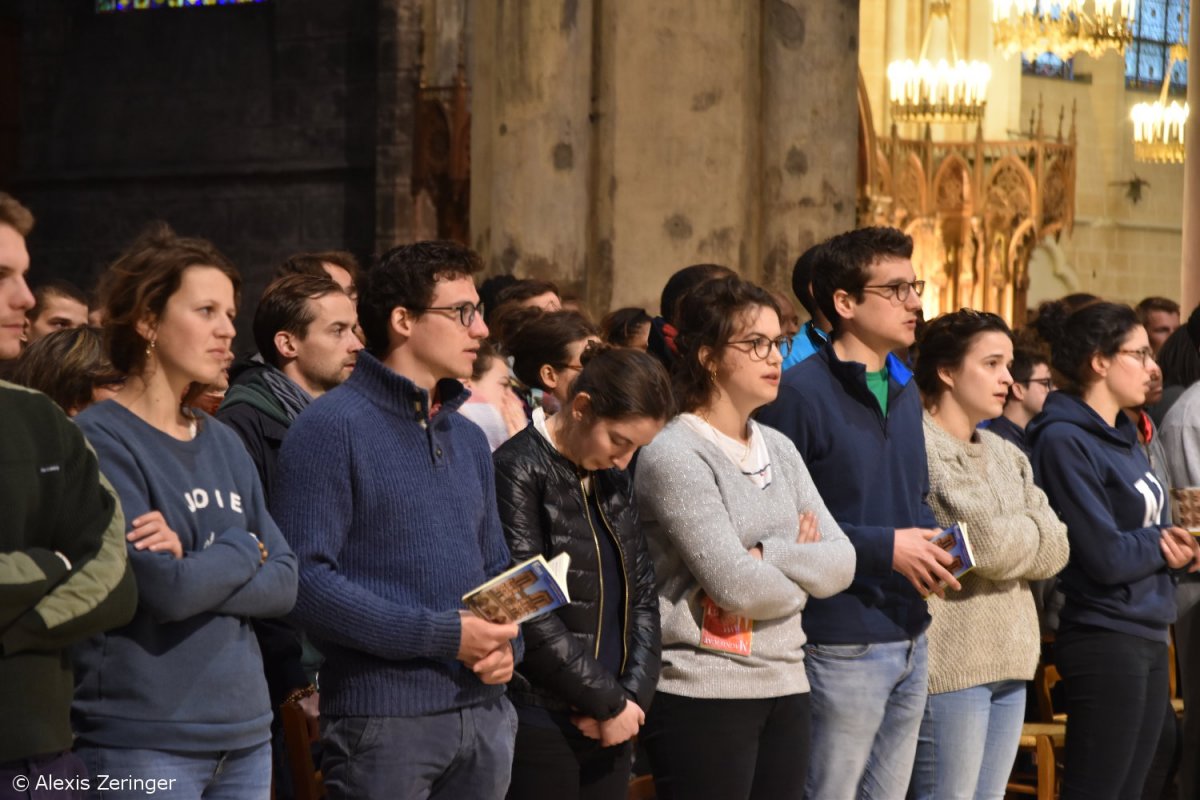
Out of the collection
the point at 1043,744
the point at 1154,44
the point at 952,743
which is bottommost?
the point at 1043,744

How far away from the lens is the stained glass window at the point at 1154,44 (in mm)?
25938

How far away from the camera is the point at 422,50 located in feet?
51.8

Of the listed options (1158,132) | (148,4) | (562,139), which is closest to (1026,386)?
(562,139)

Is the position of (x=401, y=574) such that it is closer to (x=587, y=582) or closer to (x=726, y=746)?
(x=587, y=582)

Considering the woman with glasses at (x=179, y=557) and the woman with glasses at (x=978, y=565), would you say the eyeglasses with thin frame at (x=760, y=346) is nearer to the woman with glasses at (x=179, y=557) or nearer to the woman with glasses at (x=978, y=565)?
the woman with glasses at (x=978, y=565)

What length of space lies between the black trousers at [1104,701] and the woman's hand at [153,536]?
306cm

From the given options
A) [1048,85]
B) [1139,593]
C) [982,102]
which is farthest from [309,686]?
[1048,85]

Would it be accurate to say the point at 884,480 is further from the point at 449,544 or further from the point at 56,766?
the point at 56,766

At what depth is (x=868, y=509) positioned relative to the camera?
14.9 feet

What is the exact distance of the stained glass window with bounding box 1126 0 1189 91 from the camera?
85.1 ft

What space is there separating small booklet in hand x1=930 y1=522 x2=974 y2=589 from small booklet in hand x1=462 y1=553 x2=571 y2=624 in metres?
1.31

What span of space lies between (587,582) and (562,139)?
3415mm

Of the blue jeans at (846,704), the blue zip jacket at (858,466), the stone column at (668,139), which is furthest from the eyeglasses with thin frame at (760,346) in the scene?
the stone column at (668,139)

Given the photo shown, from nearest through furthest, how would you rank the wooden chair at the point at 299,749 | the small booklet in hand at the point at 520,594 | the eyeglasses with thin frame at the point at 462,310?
the small booklet in hand at the point at 520,594 < the eyeglasses with thin frame at the point at 462,310 < the wooden chair at the point at 299,749
